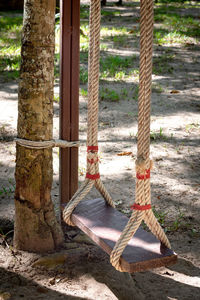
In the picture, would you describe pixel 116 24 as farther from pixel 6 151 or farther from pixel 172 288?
pixel 172 288

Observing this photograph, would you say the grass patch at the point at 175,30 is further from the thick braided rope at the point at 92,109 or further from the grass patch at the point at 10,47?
the thick braided rope at the point at 92,109

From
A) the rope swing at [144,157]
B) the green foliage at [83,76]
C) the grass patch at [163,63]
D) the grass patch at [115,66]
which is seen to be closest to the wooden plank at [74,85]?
the rope swing at [144,157]

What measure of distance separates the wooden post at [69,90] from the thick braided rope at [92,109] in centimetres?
23

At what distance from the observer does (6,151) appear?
428 cm

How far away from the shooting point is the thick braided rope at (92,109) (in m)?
2.33

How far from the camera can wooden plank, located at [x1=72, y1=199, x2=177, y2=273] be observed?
6.38 ft

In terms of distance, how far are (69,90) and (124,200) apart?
3.58 ft

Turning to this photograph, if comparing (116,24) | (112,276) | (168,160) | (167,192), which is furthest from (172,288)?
(116,24)

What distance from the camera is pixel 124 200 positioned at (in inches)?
136

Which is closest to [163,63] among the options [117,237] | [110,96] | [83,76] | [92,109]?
[83,76]

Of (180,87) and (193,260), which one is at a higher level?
(180,87)

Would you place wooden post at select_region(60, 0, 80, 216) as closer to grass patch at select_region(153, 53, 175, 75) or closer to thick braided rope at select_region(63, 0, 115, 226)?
thick braided rope at select_region(63, 0, 115, 226)

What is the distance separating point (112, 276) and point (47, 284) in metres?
0.36

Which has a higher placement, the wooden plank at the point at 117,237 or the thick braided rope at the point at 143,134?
the thick braided rope at the point at 143,134
